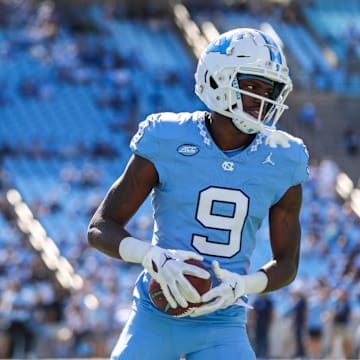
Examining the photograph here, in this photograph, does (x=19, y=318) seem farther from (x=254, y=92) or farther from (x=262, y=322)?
(x=254, y=92)

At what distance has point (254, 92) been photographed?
14.2ft

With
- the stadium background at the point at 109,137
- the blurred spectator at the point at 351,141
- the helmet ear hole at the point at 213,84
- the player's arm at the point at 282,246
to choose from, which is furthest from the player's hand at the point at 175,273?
the blurred spectator at the point at 351,141

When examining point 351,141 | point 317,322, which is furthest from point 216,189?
point 351,141

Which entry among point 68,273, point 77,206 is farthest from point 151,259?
point 77,206

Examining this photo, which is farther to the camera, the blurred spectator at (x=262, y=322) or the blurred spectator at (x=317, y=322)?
the blurred spectator at (x=317, y=322)

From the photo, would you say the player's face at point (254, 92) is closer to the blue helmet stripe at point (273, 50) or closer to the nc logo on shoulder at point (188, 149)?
the blue helmet stripe at point (273, 50)

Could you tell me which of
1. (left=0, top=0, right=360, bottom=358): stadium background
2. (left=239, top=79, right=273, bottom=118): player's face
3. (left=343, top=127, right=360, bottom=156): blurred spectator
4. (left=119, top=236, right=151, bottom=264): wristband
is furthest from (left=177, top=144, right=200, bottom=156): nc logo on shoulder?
(left=343, top=127, right=360, bottom=156): blurred spectator

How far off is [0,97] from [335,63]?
6.25m

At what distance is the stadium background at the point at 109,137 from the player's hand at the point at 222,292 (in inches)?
265

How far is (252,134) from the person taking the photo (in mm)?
4438

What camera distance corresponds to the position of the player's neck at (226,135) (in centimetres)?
438

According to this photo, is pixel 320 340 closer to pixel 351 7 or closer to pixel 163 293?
pixel 163 293

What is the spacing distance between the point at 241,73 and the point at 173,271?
A: 773 mm

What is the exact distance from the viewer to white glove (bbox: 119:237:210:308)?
3.98m
